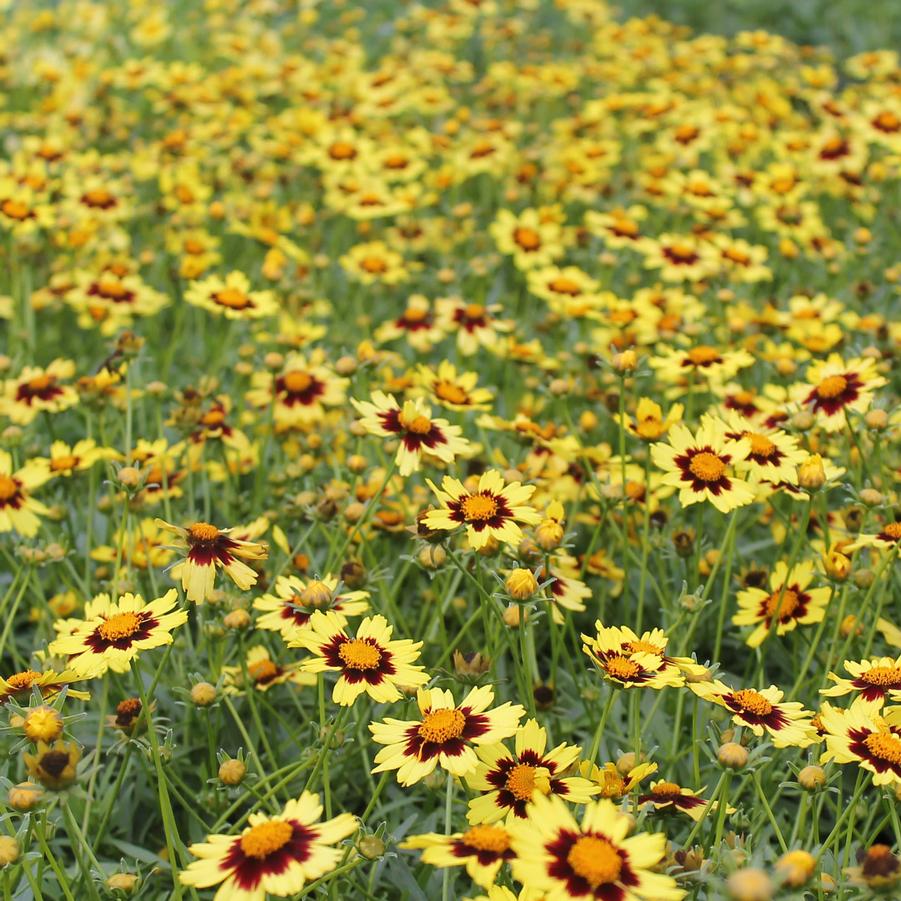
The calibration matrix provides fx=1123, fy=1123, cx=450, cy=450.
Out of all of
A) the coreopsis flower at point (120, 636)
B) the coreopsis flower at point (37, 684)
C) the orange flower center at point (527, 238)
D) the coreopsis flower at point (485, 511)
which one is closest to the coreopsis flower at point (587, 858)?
the coreopsis flower at point (485, 511)

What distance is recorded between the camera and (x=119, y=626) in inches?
67.2

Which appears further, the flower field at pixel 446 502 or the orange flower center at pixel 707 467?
the orange flower center at pixel 707 467

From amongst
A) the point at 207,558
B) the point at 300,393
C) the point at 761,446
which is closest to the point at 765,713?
the point at 761,446

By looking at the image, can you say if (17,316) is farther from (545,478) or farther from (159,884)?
(159,884)

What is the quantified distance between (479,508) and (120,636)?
0.59 meters

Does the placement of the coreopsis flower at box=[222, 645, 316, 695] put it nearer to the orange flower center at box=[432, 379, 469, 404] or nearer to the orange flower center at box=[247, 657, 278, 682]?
the orange flower center at box=[247, 657, 278, 682]

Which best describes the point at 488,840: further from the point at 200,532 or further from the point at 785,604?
the point at 785,604

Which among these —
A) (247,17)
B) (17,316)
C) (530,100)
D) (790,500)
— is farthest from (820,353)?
(247,17)

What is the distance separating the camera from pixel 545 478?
2.63 m

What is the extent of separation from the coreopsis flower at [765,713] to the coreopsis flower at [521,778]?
21cm

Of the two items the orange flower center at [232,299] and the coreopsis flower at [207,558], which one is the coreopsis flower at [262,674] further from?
the orange flower center at [232,299]

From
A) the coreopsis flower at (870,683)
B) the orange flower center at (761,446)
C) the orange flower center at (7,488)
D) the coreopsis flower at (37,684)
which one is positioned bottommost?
the orange flower center at (7,488)

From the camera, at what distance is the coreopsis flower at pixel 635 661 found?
1.59m

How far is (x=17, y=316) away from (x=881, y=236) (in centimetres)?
356
